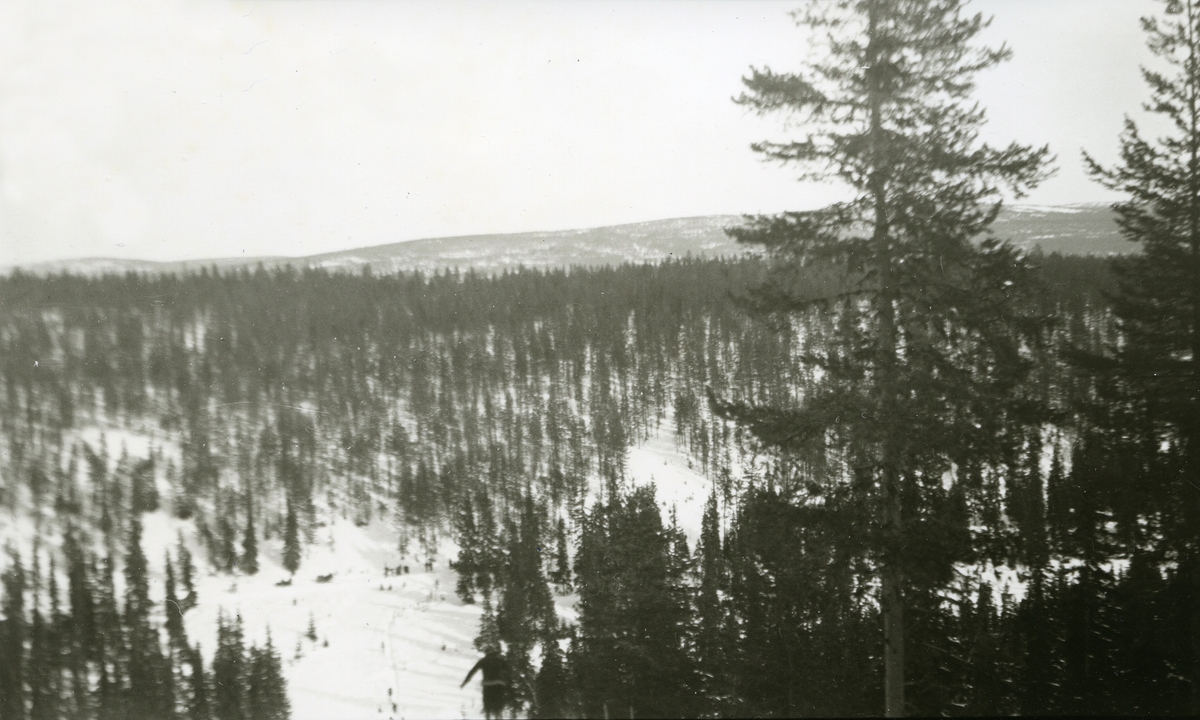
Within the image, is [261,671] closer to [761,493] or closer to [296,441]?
[761,493]

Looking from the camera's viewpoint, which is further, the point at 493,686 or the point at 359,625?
the point at 359,625

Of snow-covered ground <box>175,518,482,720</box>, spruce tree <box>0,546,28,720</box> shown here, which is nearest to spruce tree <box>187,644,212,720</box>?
snow-covered ground <box>175,518,482,720</box>

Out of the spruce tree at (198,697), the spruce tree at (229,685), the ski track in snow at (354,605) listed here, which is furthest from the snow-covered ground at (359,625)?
the spruce tree at (198,697)

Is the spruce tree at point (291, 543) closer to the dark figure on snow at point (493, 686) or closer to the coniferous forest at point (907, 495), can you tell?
the coniferous forest at point (907, 495)

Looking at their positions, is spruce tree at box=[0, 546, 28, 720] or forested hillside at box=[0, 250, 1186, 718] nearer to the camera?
forested hillside at box=[0, 250, 1186, 718]

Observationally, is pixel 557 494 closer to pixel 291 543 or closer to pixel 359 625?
pixel 359 625

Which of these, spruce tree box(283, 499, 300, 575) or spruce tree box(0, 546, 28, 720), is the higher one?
spruce tree box(0, 546, 28, 720)

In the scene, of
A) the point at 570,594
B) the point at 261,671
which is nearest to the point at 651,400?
the point at 570,594

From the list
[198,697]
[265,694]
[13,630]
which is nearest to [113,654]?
[13,630]

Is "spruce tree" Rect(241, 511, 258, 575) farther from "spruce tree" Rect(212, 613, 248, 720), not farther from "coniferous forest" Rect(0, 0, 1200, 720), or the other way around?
"spruce tree" Rect(212, 613, 248, 720)
